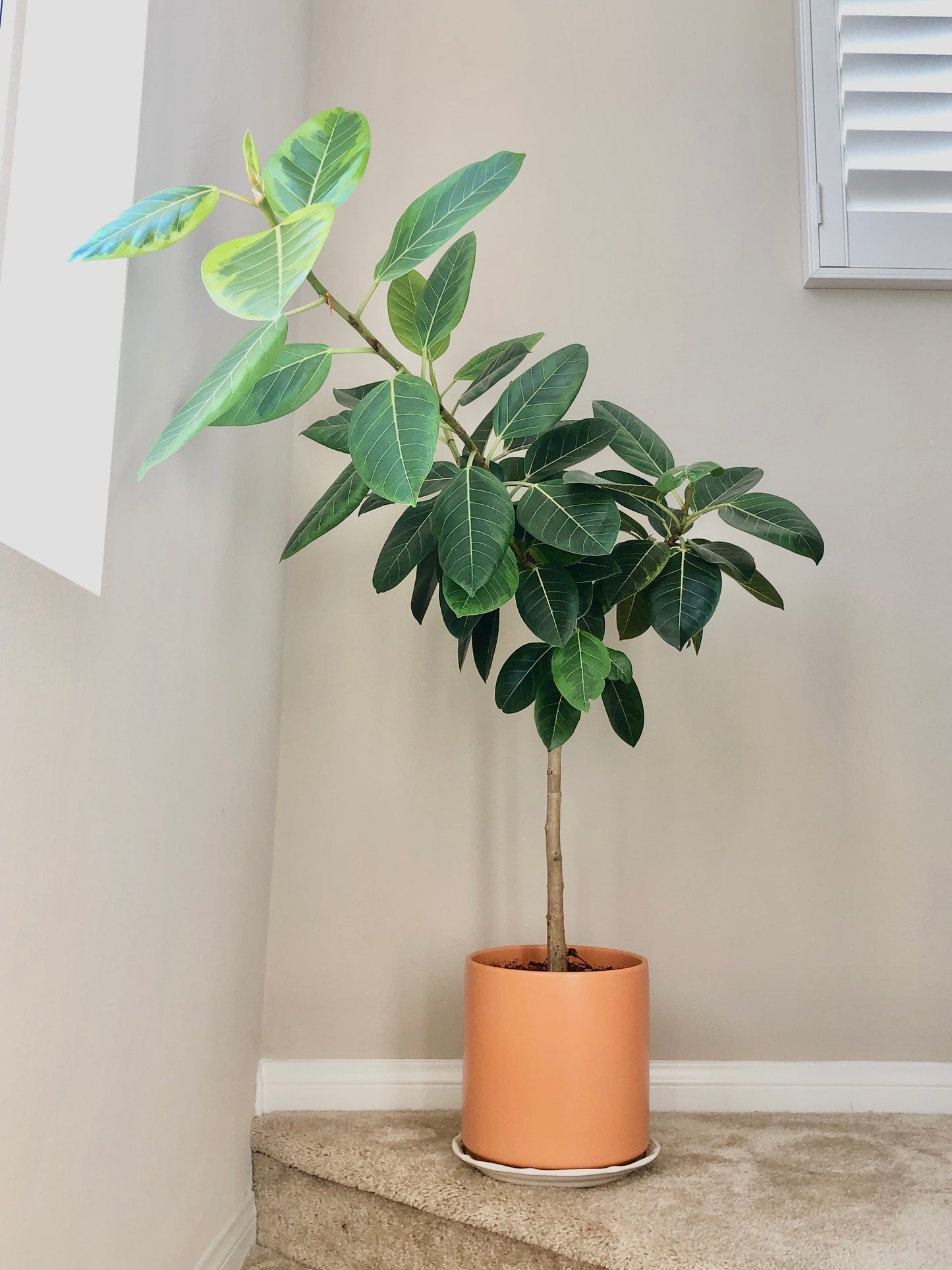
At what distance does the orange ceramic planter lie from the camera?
120 centimetres

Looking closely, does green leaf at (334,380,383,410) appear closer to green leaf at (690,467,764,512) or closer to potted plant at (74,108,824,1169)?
potted plant at (74,108,824,1169)

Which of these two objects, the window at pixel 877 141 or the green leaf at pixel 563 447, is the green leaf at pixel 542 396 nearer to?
the green leaf at pixel 563 447

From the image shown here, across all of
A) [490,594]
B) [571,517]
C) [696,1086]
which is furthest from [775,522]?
[696,1086]

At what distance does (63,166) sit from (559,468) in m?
0.65

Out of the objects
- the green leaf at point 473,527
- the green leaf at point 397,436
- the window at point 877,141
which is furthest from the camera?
the window at point 877,141

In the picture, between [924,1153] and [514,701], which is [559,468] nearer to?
[514,701]

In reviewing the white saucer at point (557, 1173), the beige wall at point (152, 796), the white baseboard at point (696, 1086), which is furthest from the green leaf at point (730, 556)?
the white baseboard at point (696, 1086)

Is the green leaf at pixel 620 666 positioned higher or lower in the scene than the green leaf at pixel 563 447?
lower

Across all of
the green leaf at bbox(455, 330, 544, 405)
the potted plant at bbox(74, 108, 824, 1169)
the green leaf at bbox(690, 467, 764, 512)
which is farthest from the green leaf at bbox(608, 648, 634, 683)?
the green leaf at bbox(455, 330, 544, 405)

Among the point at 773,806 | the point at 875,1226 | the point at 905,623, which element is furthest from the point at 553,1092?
the point at 905,623

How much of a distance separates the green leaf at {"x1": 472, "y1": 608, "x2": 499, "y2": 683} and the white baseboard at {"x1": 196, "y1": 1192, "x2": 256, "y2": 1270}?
0.85 meters

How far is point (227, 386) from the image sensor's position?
866 mm

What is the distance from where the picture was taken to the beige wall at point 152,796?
791mm

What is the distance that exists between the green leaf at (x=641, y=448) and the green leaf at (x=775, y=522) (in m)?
0.10
